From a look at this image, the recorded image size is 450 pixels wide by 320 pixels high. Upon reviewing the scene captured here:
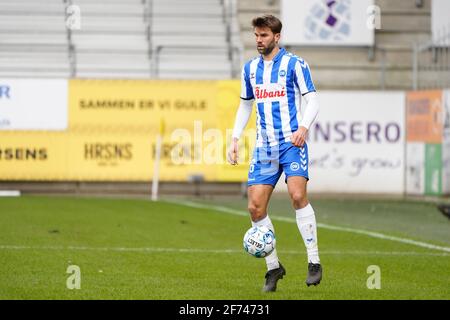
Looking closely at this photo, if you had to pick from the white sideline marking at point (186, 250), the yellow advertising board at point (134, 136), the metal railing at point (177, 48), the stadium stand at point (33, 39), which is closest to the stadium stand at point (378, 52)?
the metal railing at point (177, 48)

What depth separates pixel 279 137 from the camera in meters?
9.64

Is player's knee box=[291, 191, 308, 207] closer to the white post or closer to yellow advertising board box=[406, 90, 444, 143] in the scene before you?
yellow advertising board box=[406, 90, 444, 143]

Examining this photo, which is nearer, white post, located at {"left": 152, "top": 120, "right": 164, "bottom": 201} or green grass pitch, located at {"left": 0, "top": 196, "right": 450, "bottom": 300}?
green grass pitch, located at {"left": 0, "top": 196, "right": 450, "bottom": 300}

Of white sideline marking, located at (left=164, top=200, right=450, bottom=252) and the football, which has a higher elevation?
the football

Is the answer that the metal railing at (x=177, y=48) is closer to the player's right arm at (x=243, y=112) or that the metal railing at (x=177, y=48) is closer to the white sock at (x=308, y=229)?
the player's right arm at (x=243, y=112)

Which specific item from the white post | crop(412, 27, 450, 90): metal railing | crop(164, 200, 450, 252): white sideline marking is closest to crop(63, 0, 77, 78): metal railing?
the white post

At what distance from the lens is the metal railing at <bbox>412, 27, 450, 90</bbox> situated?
2550 centimetres

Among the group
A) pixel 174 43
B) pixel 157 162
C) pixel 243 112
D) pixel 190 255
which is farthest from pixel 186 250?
pixel 174 43

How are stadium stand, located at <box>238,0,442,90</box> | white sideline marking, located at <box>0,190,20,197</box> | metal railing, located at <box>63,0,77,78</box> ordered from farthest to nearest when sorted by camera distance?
stadium stand, located at <box>238,0,442,90</box>, metal railing, located at <box>63,0,77,78</box>, white sideline marking, located at <box>0,190,20,197</box>

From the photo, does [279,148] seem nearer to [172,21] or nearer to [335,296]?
[335,296]

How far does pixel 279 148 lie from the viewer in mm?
9625

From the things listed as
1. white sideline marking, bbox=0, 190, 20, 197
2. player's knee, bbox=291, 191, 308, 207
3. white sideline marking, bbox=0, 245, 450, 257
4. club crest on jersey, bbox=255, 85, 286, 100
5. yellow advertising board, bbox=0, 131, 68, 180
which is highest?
club crest on jersey, bbox=255, 85, 286, 100

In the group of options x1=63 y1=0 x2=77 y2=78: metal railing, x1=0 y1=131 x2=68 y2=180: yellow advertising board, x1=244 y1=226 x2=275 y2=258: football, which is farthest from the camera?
x1=63 y1=0 x2=77 y2=78: metal railing

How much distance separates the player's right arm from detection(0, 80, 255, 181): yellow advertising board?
14.9m
